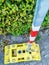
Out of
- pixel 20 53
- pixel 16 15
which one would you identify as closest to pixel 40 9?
pixel 16 15

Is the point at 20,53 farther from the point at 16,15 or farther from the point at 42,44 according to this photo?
the point at 16,15

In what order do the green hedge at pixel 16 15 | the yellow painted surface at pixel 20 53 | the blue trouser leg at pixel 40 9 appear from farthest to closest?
1. the yellow painted surface at pixel 20 53
2. the green hedge at pixel 16 15
3. the blue trouser leg at pixel 40 9

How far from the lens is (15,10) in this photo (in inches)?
123

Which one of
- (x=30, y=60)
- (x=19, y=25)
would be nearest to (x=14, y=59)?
(x=30, y=60)

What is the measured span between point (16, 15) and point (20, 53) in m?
0.77

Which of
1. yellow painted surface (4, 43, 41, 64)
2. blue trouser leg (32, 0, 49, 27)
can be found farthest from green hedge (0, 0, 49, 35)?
blue trouser leg (32, 0, 49, 27)

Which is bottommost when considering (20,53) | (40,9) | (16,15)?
(20,53)

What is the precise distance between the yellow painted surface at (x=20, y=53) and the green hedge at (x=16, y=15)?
324 millimetres

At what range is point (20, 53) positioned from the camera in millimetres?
3279

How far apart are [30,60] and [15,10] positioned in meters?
1.03

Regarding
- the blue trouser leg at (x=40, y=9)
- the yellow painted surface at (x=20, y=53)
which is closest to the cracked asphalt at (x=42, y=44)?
the yellow painted surface at (x=20, y=53)

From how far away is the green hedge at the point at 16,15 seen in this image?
3.11 meters

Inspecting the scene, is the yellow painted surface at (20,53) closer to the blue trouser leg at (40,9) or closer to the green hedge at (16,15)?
the green hedge at (16,15)

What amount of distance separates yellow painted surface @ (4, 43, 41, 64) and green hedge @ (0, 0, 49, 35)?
1.06ft
